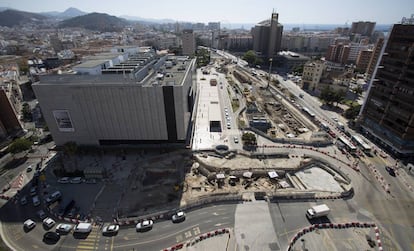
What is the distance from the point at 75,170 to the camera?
6125cm

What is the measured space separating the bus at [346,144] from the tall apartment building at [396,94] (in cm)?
1198

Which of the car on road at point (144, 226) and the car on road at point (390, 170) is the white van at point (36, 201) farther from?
the car on road at point (390, 170)

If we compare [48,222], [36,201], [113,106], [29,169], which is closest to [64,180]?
[36,201]

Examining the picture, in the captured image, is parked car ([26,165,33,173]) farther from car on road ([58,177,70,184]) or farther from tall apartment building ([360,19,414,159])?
tall apartment building ([360,19,414,159])

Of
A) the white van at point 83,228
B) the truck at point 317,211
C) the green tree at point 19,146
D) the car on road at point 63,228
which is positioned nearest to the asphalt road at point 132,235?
the white van at point 83,228

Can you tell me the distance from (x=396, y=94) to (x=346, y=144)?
22081 millimetres

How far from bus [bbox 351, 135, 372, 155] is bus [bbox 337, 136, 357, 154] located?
11.3 ft

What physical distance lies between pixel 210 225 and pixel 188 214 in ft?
19.3

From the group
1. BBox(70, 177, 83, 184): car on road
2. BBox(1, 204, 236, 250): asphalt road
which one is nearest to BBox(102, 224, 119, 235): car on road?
BBox(1, 204, 236, 250): asphalt road

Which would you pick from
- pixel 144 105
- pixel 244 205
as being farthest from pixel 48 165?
Result: pixel 244 205

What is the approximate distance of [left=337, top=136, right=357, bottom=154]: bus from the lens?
69875mm

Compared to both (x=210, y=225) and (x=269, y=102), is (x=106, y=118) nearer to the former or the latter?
(x=210, y=225)

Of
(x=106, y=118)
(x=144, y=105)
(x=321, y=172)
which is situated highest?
(x=144, y=105)

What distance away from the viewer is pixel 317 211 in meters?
45.7
